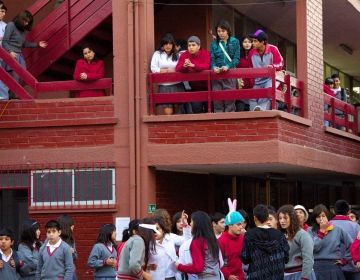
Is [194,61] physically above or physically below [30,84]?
above

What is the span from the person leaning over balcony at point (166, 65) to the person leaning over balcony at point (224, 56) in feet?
2.28

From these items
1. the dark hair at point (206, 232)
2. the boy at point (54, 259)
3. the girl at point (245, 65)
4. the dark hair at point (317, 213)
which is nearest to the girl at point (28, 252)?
the boy at point (54, 259)

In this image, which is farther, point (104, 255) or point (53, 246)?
point (104, 255)

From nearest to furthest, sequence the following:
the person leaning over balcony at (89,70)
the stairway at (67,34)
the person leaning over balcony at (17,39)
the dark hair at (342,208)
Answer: the dark hair at (342,208), the person leaning over balcony at (89,70), the person leaning over balcony at (17,39), the stairway at (67,34)

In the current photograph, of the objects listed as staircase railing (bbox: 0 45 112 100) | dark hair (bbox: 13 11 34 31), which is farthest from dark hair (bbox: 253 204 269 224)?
dark hair (bbox: 13 11 34 31)

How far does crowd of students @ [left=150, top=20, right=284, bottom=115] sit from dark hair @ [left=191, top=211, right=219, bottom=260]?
546cm

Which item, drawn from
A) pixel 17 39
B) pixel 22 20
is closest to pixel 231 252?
pixel 17 39

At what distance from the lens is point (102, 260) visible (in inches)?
607

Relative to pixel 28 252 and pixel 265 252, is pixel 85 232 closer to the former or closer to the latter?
pixel 28 252

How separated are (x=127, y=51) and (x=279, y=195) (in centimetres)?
736

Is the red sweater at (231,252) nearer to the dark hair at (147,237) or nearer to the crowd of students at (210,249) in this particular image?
the crowd of students at (210,249)

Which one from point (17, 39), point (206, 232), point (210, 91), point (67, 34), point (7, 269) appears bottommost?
point (7, 269)

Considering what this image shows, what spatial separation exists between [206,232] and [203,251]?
0.23m

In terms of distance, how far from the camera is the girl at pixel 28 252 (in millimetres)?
14492
